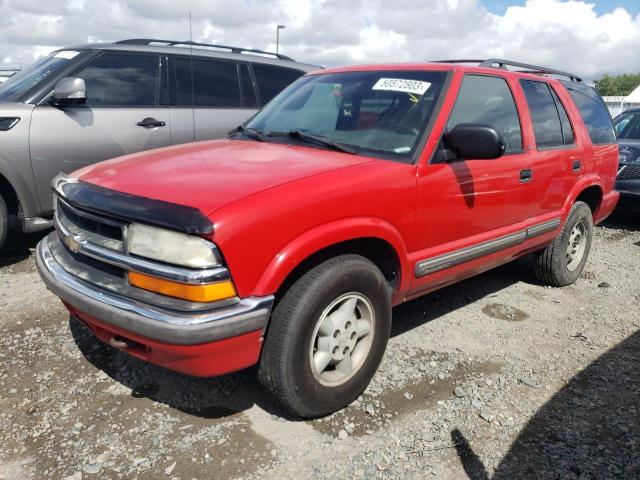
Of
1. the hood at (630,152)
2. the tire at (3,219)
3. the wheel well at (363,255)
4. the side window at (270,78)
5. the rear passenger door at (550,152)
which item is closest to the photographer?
the wheel well at (363,255)

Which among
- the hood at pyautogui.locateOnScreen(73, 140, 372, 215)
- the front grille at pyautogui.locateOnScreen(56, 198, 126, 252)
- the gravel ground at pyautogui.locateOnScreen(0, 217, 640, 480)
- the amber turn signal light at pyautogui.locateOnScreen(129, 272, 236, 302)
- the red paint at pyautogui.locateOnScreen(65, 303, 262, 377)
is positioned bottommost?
the gravel ground at pyautogui.locateOnScreen(0, 217, 640, 480)

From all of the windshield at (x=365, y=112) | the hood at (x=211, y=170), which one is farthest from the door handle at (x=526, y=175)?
the hood at (x=211, y=170)

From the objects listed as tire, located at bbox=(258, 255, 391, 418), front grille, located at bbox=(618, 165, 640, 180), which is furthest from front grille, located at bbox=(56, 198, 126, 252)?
front grille, located at bbox=(618, 165, 640, 180)

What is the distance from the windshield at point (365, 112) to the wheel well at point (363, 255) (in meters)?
0.49

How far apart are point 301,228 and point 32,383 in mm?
1791

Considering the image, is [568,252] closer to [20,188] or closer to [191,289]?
[191,289]

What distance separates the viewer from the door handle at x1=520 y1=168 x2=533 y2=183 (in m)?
3.56

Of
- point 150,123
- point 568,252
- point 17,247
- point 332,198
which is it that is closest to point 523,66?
point 568,252

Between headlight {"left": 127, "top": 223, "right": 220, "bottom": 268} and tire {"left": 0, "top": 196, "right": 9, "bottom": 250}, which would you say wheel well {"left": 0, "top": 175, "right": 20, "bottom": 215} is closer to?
tire {"left": 0, "top": 196, "right": 9, "bottom": 250}

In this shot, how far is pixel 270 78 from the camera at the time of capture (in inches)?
241

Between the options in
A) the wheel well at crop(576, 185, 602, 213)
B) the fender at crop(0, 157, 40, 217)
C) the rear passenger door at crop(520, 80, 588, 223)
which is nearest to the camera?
the rear passenger door at crop(520, 80, 588, 223)

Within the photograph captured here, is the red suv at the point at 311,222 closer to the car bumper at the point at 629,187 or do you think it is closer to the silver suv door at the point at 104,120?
the silver suv door at the point at 104,120

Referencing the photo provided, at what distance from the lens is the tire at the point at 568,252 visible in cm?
443

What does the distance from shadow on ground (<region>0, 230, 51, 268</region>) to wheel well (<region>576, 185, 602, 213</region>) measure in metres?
5.02
